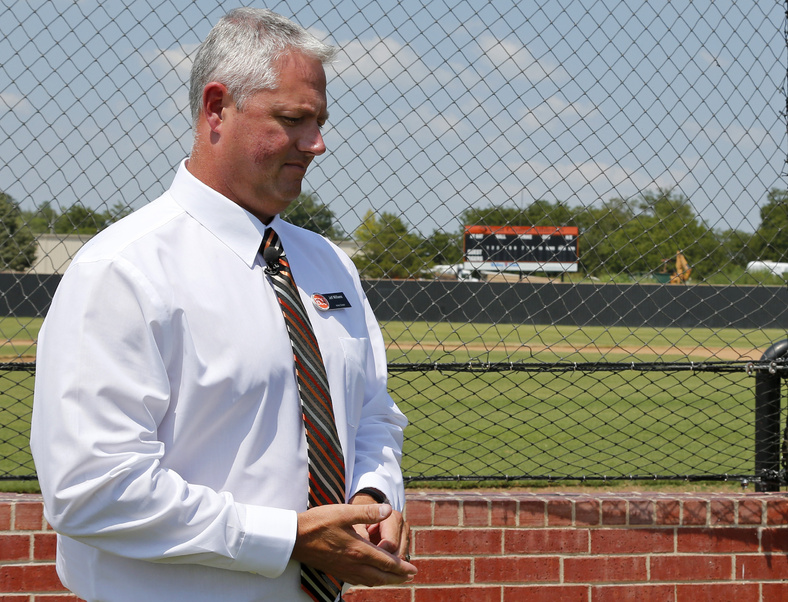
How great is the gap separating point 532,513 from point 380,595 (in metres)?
0.64

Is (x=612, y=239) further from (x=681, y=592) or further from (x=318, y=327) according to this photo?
(x=318, y=327)

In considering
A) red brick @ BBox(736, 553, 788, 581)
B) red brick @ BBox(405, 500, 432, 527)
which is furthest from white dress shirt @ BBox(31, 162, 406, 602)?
red brick @ BBox(736, 553, 788, 581)

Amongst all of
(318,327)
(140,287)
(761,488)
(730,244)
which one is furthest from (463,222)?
(140,287)

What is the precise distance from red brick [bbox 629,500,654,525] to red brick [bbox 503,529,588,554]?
221mm

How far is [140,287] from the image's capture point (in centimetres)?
129

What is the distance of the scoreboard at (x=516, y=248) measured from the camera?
12.0 ft

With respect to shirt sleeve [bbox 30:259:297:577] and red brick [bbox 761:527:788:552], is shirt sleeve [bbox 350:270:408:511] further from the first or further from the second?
red brick [bbox 761:527:788:552]

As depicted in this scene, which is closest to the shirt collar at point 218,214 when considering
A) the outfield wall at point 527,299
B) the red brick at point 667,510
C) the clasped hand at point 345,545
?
the clasped hand at point 345,545

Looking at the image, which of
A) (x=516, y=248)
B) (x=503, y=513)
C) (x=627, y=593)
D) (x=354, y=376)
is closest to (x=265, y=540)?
(x=354, y=376)

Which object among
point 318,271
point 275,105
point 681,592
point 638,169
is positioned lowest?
point 681,592

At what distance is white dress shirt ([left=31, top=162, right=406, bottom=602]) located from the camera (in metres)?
1.23

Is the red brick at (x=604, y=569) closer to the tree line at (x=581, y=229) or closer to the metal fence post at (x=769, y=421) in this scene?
the metal fence post at (x=769, y=421)

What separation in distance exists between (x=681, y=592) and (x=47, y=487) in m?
2.57

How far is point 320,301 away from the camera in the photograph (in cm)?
166
